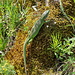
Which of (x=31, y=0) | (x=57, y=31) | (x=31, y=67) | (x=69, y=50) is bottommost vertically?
(x=31, y=67)

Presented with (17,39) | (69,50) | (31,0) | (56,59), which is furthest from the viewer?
(31,0)

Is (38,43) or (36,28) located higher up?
(36,28)

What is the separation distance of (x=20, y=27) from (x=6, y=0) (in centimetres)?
25

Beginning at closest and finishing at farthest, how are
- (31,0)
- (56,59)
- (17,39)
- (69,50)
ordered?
(69,50) < (56,59) < (17,39) < (31,0)

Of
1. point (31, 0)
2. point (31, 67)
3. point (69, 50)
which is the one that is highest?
point (31, 0)

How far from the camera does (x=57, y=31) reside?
153cm

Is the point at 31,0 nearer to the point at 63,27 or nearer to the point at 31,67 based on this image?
the point at 63,27

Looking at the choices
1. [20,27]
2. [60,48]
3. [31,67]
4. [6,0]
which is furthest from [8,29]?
[60,48]

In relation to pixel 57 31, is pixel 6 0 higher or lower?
higher

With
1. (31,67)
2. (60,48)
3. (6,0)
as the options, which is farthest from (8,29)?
(60,48)

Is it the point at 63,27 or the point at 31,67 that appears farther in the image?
the point at 63,27

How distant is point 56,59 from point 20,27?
0.41m

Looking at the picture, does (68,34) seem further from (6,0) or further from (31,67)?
(6,0)

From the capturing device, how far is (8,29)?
5.26 ft
